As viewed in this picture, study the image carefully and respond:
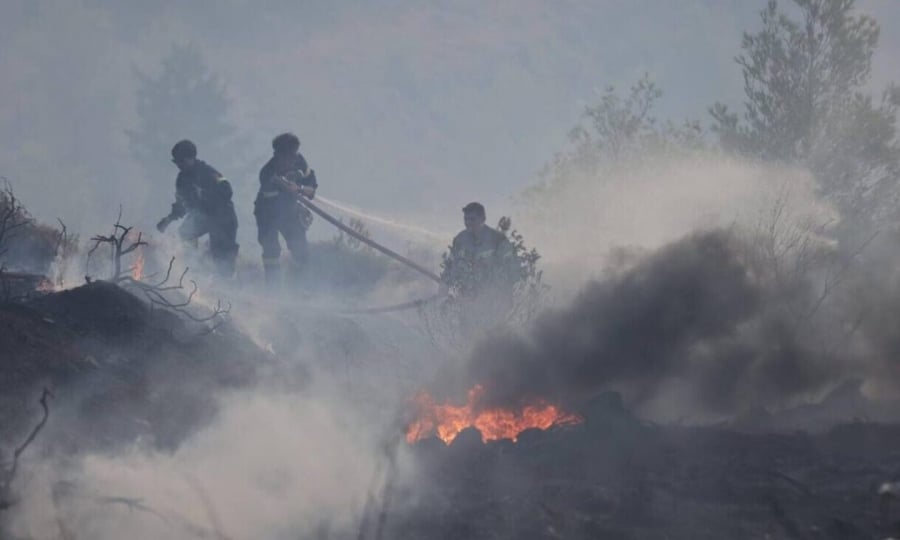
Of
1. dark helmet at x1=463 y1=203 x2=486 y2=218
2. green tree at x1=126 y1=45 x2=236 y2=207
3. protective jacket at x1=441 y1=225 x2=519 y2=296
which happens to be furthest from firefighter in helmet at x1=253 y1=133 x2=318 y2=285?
green tree at x1=126 y1=45 x2=236 y2=207

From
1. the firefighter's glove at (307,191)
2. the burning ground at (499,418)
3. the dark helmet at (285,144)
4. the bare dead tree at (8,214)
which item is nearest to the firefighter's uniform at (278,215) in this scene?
the firefighter's glove at (307,191)

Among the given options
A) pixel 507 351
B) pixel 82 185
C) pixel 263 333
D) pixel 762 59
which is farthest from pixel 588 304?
pixel 82 185

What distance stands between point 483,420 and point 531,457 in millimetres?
1409

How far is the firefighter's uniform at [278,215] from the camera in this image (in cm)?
1512

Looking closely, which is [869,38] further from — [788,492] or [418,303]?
[788,492]

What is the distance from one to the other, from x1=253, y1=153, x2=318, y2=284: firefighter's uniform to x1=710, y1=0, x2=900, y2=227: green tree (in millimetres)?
13144

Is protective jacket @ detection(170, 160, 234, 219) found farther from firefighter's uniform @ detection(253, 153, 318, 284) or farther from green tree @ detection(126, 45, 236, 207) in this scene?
green tree @ detection(126, 45, 236, 207)

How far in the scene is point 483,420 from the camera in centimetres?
1165

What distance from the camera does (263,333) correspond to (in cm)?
1459

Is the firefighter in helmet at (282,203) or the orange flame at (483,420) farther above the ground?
the firefighter in helmet at (282,203)

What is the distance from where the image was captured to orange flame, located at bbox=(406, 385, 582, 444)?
37.5 feet

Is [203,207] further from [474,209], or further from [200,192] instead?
[474,209]

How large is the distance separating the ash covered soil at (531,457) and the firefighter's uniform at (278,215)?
3417 millimetres

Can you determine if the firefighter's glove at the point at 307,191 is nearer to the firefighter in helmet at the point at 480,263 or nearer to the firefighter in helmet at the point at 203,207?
the firefighter in helmet at the point at 203,207
